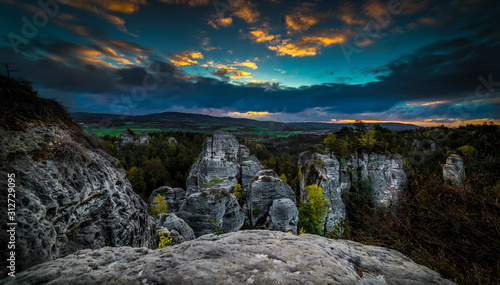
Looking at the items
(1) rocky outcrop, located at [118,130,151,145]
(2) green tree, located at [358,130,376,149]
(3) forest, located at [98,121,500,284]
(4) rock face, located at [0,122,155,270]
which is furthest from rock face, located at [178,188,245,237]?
(1) rocky outcrop, located at [118,130,151,145]

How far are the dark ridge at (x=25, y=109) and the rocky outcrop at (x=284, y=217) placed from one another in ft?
54.0

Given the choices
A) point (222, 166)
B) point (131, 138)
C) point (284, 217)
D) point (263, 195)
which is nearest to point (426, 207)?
point (284, 217)

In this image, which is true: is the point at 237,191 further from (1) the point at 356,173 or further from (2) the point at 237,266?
(2) the point at 237,266

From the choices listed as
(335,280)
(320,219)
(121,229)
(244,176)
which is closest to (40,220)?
(121,229)

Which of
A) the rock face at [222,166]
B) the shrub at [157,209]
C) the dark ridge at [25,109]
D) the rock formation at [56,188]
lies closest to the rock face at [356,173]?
the rock face at [222,166]

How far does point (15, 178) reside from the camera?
366 cm

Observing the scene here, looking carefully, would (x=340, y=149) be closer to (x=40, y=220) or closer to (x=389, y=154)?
(x=389, y=154)

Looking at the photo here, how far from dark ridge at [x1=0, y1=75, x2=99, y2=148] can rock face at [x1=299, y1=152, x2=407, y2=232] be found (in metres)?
23.2

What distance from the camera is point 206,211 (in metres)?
16.0

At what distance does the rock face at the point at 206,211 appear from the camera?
15.8 meters

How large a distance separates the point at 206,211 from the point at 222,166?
1529 cm

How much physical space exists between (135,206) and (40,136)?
140 inches

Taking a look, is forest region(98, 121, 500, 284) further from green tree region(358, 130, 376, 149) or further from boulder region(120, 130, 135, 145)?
boulder region(120, 130, 135, 145)

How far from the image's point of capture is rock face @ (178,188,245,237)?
15820 millimetres
